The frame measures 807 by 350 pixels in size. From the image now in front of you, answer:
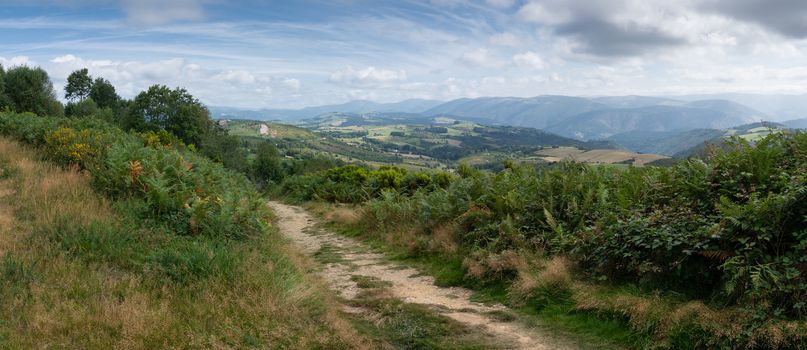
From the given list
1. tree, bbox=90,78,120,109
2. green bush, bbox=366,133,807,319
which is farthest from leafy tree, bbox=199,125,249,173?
green bush, bbox=366,133,807,319

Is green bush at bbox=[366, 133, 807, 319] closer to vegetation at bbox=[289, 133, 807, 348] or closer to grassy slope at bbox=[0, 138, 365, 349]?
vegetation at bbox=[289, 133, 807, 348]

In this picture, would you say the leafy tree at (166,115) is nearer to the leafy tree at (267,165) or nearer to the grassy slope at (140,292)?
the leafy tree at (267,165)

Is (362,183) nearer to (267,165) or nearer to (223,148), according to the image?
(223,148)

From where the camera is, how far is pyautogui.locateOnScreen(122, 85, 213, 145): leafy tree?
5359 centimetres

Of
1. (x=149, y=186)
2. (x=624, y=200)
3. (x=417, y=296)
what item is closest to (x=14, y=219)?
(x=149, y=186)

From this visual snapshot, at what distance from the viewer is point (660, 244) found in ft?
18.7

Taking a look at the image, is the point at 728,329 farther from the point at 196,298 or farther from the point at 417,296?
the point at 196,298

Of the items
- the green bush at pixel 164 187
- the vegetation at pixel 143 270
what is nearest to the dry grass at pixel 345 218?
the green bush at pixel 164 187

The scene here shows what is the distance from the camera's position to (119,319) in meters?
4.54

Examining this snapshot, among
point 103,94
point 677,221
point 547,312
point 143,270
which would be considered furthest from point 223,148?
point 677,221

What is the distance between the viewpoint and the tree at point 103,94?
75.7m

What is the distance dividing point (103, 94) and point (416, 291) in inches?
3397

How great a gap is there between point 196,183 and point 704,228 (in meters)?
9.47

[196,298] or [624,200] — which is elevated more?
[624,200]
